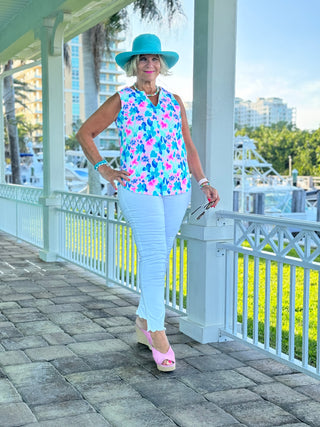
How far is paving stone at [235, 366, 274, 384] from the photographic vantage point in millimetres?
2969

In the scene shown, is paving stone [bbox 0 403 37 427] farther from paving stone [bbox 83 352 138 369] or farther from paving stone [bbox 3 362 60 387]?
paving stone [bbox 83 352 138 369]

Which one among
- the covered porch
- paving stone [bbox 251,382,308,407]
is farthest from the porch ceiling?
paving stone [bbox 251,382,308,407]

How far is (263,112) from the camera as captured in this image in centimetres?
7175

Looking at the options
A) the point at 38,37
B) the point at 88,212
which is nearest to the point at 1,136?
the point at 38,37

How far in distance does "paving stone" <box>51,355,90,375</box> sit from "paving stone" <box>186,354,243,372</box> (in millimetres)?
600

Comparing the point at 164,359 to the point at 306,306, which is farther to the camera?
the point at 164,359

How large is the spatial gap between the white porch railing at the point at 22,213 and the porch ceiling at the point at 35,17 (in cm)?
195

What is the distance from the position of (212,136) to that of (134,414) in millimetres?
1792

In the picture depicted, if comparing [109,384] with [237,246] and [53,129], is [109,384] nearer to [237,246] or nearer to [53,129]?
[237,246]

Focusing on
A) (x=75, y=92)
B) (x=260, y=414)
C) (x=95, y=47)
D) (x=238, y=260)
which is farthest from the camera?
(x=75, y=92)

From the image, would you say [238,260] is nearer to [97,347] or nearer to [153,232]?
[97,347]

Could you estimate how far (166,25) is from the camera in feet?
45.6

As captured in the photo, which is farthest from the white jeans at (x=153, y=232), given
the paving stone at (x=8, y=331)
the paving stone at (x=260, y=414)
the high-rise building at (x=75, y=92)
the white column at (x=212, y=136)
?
the high-rise building at (x=75, y=92)

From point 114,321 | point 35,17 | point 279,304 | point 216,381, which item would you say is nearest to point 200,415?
point 216,381
